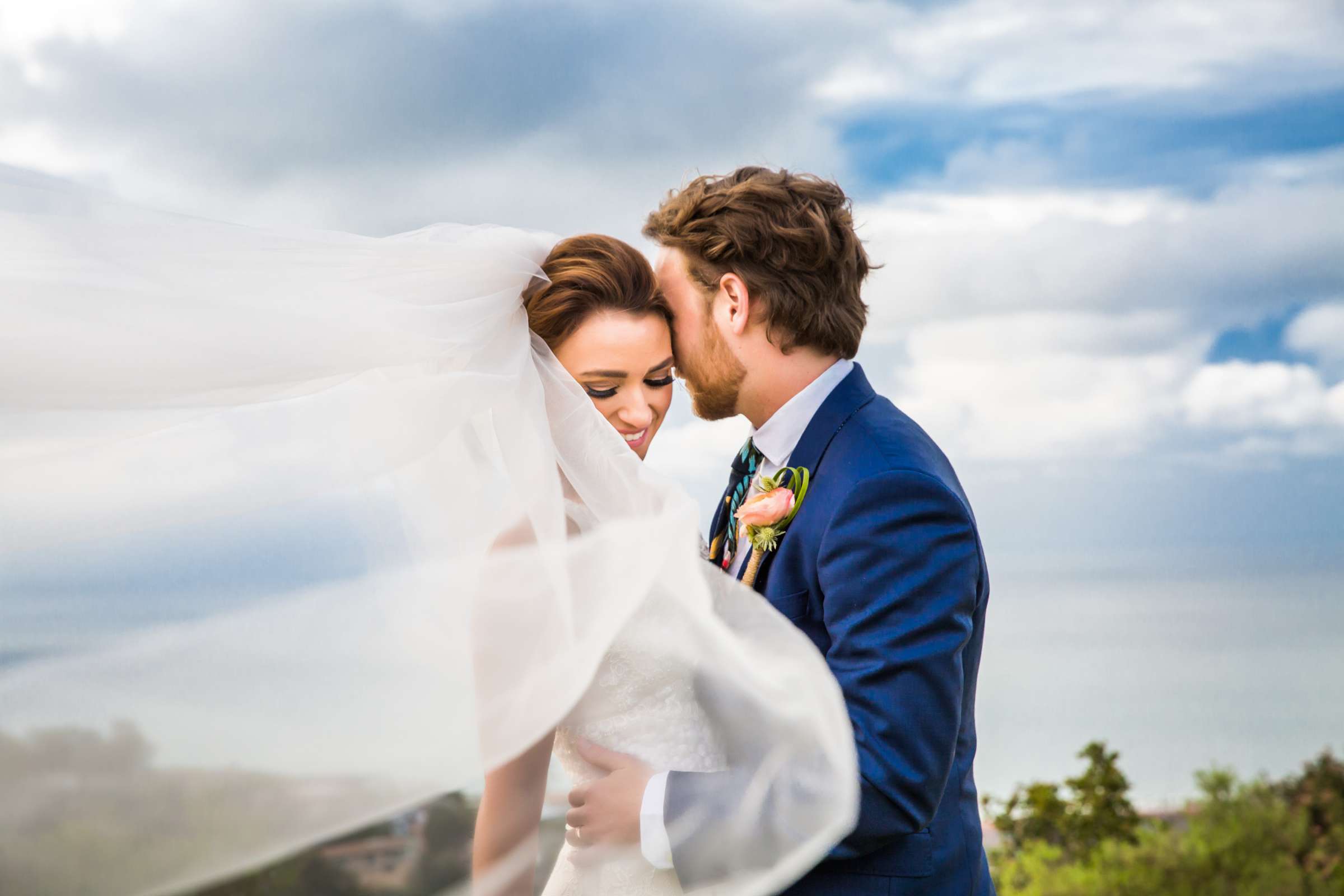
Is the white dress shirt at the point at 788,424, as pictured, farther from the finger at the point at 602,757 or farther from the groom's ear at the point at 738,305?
the finger at the point at 602,757

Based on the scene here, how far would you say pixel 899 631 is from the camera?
2.28 meters

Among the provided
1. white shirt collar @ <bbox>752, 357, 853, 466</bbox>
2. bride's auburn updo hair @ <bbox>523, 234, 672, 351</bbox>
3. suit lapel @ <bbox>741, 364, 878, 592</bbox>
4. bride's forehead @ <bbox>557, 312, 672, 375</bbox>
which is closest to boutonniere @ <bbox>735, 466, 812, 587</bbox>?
suit lapel @ <bbox>741, 364, 878, 592</bbox>

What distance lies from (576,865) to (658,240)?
65.3 inches

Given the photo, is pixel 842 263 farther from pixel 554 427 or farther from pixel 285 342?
pixel 285 342

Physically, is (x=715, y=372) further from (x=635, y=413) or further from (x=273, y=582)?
(x=273, y=582)

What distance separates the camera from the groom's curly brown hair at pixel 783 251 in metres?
2.88

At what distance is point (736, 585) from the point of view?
2.26 metres

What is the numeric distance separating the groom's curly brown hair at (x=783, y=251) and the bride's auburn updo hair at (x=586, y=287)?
0.19 metres

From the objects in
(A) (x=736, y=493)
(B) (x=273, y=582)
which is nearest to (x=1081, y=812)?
(A) (x=736, y=493)

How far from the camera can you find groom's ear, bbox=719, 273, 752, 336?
2883 millimetres

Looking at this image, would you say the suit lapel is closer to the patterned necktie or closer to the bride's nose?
the patterned necktie

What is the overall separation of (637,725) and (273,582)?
0.85 meters

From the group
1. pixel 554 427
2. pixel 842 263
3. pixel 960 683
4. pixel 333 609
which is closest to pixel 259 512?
pixel 333 609

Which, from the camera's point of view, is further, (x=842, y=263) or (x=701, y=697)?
(x=842, y=263)
